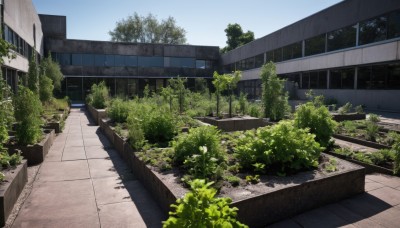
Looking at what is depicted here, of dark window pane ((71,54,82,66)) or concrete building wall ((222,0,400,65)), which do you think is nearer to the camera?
concrete building wall ((222,0,400,65))

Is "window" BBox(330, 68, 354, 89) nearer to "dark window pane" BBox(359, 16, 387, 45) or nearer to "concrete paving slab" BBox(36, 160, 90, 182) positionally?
"dark window pane" BBox(359, 16, 387, 45)

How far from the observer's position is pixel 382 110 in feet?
58.1

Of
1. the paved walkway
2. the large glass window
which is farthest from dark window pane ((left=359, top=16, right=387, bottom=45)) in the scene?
Result: the large glass window

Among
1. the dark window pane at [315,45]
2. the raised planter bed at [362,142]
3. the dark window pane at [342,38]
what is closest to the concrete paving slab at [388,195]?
the raised planter bed at [362,142]

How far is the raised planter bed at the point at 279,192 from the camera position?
3631 millimetres

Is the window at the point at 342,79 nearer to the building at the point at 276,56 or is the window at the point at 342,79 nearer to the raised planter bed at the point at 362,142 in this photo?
the building at the point at 276,56

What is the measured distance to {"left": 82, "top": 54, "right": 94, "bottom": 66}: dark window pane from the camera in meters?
31.7

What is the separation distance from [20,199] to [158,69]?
30.5m

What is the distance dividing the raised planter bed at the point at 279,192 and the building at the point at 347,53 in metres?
15.2

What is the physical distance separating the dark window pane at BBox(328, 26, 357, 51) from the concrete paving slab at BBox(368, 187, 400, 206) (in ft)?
57.9

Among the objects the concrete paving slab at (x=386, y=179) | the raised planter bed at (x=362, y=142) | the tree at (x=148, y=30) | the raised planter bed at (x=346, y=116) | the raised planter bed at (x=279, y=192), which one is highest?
the tree at (x=148, y=30)

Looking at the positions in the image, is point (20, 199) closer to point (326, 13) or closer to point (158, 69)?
point (326, 13)

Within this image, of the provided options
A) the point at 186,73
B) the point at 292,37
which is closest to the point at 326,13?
the point at 292,37

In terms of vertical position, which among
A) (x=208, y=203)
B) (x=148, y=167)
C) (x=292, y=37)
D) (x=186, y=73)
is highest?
(x=292, y=37)
